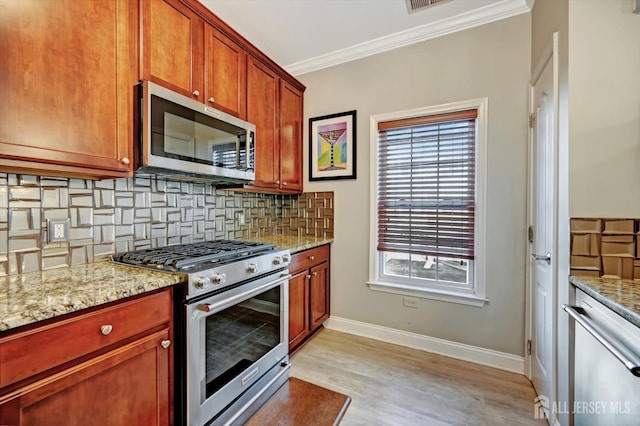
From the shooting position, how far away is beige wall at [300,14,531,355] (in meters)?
2.06

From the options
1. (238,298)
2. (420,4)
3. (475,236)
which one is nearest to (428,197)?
(475,236)

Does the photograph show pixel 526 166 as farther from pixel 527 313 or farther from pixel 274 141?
pixel 274 141

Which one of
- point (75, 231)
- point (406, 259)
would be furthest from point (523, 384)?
point (75, 231)

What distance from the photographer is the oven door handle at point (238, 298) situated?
1.36 metres

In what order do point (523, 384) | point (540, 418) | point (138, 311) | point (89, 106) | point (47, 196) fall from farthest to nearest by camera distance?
point (523, 384)
point (540, 418)
point (47, 196)
point (89, 106)
point (138, 311)

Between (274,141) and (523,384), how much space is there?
8.71ft

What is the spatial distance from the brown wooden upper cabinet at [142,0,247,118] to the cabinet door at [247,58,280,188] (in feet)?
0.32

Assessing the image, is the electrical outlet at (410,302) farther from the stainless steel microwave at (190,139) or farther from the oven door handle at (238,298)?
the stainless steel microwave at (190,139)

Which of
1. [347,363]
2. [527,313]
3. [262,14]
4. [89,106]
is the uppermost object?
[262,14]

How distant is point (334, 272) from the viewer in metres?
2.80

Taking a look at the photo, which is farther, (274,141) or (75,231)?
(274,141)

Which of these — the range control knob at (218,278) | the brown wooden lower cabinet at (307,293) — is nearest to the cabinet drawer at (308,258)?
the brown wooden lower cabinet at (307,293)

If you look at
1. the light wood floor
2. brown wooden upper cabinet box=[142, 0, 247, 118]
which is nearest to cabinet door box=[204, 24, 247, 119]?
brown wooden upper cabinet box=[142, 0, 247, 118]

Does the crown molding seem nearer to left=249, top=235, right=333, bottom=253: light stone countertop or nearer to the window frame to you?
the window frame
